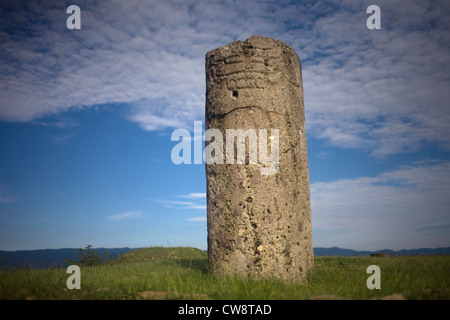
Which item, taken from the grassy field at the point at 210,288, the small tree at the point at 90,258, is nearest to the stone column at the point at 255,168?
the grassy field at the point at 210,288

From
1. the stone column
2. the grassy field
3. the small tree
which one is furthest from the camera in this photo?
the small tree

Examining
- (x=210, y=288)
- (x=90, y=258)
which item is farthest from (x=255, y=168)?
(x=90, y=258)

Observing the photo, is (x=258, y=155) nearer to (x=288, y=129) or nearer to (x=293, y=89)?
(x=288, y=129)

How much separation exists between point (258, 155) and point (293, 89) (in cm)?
148

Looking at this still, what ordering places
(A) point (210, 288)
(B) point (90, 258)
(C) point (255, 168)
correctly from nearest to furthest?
(A) point (210, 288)
(C) point (255, 168)
(B) point (90, 258)

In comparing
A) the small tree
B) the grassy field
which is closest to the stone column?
the grassy field

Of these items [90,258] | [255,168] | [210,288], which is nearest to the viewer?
[210,288]

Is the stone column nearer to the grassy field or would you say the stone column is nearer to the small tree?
the grassy field

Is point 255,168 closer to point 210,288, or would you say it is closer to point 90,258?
point 210,288

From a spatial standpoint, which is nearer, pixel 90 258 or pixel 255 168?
pixel 255 168

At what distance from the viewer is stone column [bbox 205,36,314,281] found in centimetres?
554

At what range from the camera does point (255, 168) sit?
5.68 m

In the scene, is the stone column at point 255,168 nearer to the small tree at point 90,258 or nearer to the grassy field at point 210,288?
the grassy field at point 210,288
